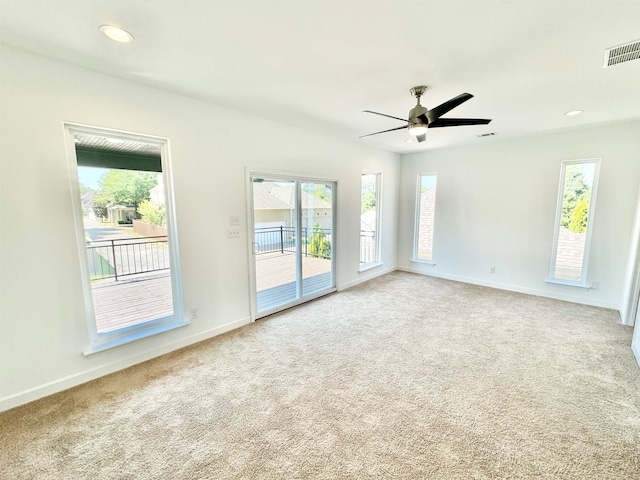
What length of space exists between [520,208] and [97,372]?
6.18m

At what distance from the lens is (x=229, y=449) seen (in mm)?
1751

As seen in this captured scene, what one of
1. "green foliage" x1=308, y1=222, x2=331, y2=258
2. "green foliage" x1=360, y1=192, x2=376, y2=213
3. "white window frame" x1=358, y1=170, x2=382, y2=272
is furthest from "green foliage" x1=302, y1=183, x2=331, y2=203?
"white window frame" x1=358, y1=170, x2=382, y2=272

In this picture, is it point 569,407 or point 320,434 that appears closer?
point 320,434

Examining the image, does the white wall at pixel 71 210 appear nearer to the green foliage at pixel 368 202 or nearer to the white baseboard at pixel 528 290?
the green foliage at pixel 368 202

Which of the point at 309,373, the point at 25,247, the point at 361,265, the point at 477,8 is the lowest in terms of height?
the point at 309,373

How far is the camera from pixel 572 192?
423 centimetres

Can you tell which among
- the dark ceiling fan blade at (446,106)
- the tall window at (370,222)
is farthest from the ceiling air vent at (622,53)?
the tall window at (370,222)

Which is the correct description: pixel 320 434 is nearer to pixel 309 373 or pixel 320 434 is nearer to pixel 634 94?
pixel 309 373

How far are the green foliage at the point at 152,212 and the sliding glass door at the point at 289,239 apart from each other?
1035 mm

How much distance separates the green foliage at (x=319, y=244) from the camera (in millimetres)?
4445

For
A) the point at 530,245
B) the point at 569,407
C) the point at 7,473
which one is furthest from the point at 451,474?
the point at 530,245

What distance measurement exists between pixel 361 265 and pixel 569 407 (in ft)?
12.3

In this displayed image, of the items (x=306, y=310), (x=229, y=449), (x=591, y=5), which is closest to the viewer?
(x=591, y=5)

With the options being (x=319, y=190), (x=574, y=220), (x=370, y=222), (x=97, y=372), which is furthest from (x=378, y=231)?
(x=97, y=372)
